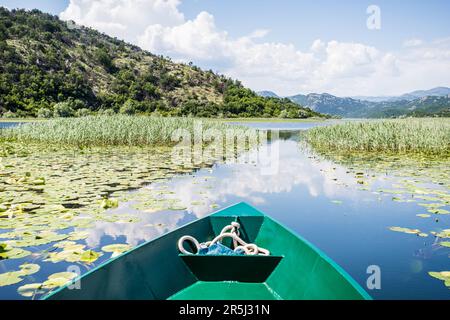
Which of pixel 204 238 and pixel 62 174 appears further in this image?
pixel 62 174

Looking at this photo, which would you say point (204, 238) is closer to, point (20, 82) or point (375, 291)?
point (375, 291)

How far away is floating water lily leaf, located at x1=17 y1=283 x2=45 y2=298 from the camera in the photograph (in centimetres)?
300

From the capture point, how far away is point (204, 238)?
143 inches

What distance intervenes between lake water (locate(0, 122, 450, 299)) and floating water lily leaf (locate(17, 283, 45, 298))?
0.06 meters

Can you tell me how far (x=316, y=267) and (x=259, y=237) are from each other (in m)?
1.09

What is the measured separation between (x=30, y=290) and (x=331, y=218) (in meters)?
4.02

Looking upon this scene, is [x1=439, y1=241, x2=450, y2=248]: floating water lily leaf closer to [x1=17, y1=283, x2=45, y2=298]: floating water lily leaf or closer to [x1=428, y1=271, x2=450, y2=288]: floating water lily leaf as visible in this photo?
[x1=428, y1=271, x2=450, y2=288]: floating water lily leaf

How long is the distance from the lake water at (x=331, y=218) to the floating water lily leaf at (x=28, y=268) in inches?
2.6

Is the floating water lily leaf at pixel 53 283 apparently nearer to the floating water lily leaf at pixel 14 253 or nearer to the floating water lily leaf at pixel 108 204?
the floating water lily leaf at pixel 14 253

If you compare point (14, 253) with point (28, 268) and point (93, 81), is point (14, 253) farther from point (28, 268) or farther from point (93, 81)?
point (93, 81)

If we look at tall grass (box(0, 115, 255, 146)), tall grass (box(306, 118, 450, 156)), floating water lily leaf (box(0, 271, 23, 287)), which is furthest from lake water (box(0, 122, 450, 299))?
tall grass (box(0, 115, 255, 146))

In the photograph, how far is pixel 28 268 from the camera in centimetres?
346

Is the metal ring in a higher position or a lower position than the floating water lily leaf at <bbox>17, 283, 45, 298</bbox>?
higher
